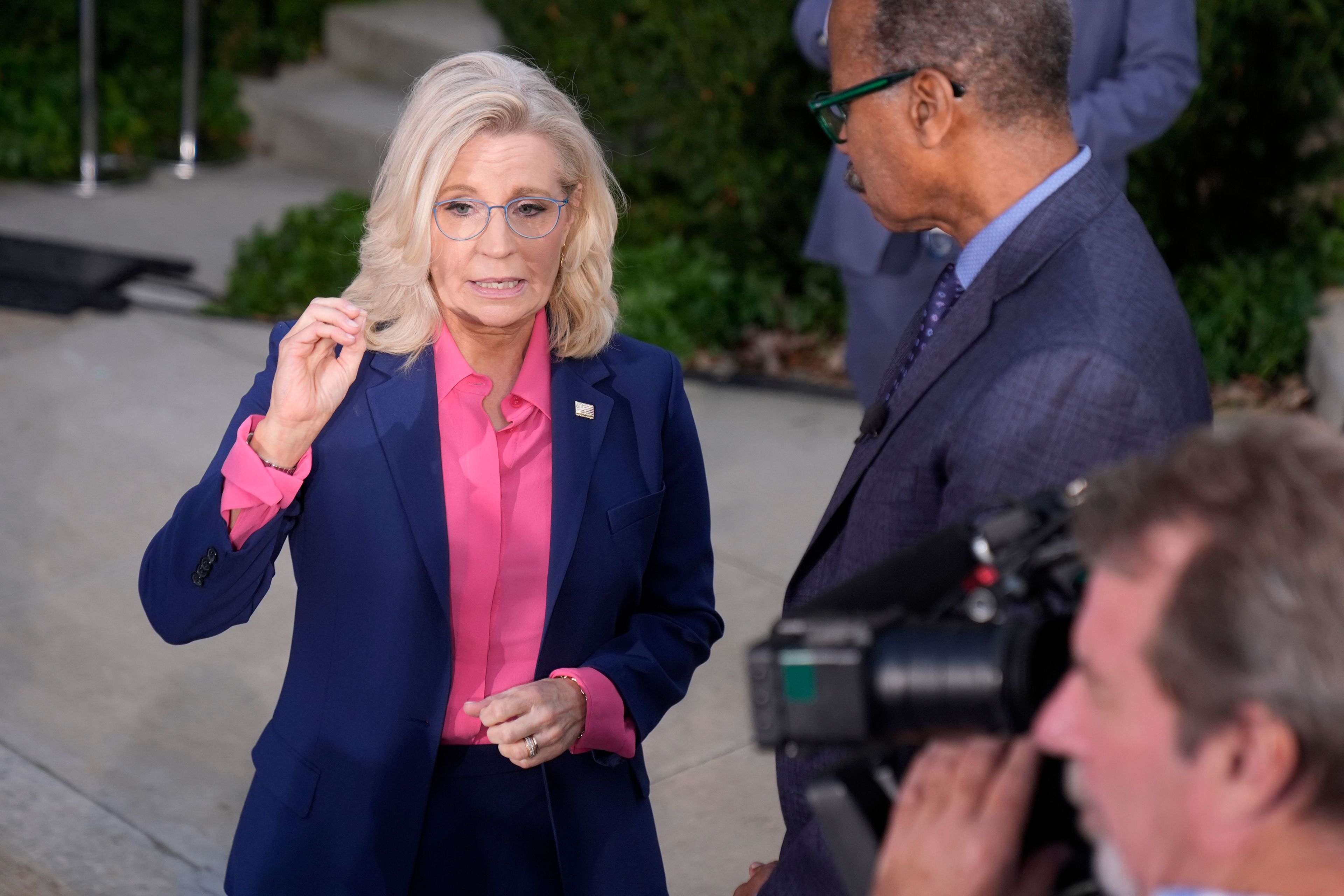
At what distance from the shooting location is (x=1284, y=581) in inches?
43.3

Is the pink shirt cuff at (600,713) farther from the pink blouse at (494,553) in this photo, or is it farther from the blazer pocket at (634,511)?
the blazer pocket at (634,511)

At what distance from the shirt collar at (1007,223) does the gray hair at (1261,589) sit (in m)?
0.77

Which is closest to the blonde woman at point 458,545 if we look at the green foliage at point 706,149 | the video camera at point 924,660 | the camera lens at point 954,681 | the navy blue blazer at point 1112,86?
the video camera at point 924,660

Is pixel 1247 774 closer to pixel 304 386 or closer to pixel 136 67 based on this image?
pixel 304 386

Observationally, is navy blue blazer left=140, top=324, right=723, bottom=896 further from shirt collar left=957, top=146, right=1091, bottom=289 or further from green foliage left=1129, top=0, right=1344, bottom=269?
green foliage left=1129, top=0, right=1344, bottom=269

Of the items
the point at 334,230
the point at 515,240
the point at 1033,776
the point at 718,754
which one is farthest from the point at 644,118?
the point at 1033,776

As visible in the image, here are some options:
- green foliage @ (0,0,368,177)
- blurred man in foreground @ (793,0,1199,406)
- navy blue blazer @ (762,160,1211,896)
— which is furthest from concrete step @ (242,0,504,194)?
navy blue blazer @ (762,160,1211,896)

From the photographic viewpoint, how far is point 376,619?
223 centimetres

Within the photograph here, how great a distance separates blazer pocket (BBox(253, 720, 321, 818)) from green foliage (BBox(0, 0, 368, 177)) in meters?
7.22

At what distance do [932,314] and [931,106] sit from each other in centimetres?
34

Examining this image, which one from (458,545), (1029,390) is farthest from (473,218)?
(1029,390)

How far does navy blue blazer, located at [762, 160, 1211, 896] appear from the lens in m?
1.70

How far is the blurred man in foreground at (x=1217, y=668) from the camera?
3.58ft

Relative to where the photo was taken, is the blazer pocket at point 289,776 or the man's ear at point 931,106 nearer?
the man's ear at point 931,106
